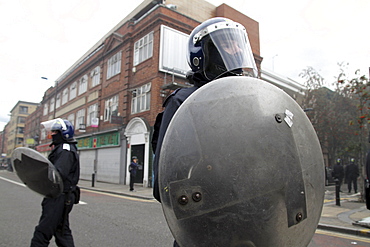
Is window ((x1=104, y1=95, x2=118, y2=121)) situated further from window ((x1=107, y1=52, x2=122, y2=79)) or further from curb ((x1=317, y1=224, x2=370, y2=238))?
curb ((x1=317, y1=224, x2=370, y2=238))

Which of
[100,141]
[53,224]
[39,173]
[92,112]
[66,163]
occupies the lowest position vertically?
[53,224]

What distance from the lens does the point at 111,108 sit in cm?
2134

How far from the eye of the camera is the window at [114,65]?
824 inches

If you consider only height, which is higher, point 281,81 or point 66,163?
point 281,81

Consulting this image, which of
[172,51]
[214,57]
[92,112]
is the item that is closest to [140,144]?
[172,51]

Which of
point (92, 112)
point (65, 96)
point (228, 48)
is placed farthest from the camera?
point (65, 96)

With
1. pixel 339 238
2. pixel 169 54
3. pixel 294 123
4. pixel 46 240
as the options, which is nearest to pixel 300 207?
pixel 294 123

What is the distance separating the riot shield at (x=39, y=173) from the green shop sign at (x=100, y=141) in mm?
16757

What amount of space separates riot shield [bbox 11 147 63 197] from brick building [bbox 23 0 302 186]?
39.1 ft

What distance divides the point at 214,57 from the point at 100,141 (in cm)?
2198

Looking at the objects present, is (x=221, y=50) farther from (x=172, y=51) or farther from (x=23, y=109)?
(x=23, y=109)

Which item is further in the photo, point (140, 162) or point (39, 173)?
point (140, 162)

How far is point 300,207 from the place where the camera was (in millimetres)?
876

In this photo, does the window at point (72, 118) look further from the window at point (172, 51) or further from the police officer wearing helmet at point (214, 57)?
the police officer wearing helmet at point (214, 57)
